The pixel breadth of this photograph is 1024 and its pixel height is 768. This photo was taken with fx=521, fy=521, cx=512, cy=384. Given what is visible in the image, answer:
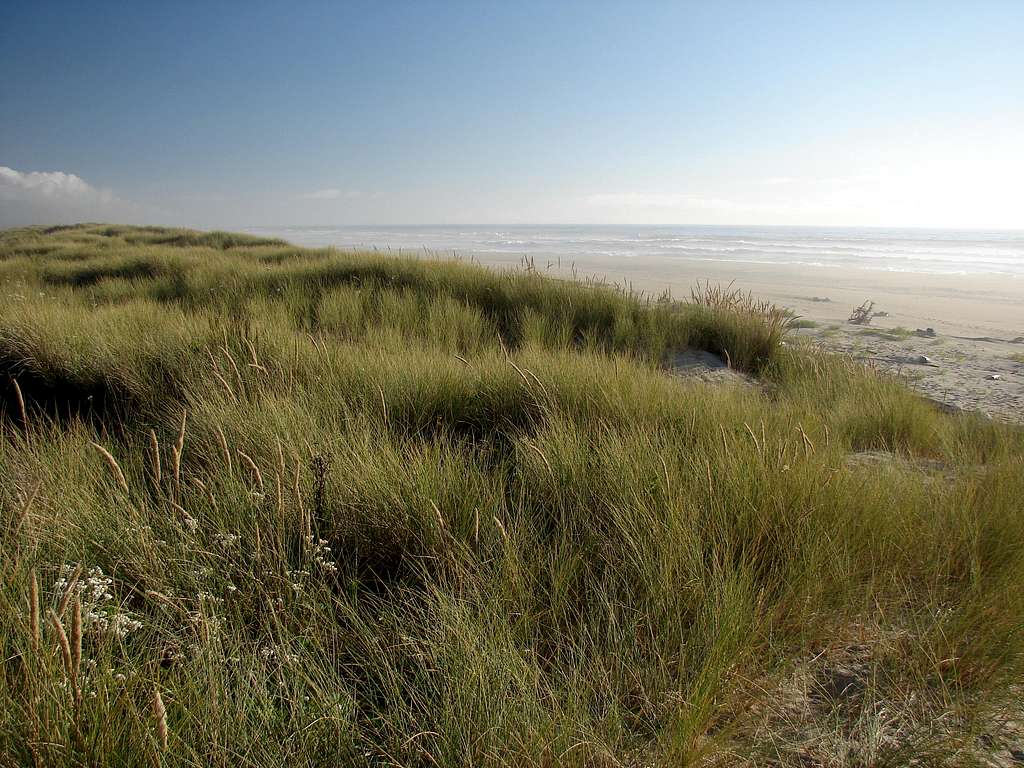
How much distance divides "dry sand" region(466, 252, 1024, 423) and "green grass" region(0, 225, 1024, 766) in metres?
2.18

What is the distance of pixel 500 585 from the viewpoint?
136cm

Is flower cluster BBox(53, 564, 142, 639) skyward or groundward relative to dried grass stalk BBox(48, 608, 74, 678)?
groundward

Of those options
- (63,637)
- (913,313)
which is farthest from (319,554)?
(913,313)

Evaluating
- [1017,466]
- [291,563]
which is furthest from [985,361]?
[291,563]

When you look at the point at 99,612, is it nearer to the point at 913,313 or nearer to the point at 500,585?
the point at 500,585

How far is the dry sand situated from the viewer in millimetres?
4715

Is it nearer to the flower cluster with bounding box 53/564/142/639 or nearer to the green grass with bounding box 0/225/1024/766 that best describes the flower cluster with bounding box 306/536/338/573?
the green grass with bounding box 0/225/1024/766

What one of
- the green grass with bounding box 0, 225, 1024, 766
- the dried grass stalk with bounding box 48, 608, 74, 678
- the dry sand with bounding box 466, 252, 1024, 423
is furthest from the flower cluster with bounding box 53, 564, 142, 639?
the dry sand with bounding box 466, 252, 1024, 423

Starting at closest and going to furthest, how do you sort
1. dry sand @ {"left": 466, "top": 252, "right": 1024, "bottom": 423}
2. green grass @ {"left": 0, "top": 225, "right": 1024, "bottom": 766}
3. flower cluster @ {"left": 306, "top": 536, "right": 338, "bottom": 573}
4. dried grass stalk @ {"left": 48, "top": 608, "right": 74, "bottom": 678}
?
dried grass stalk @ {"left": 48, "top": 608, "right": 74, "bottom": 678} → green grass @ {"left": 0, "top": 225, "right": 1024, "bottom": 766} → flower cluster @ {"left": 306, "top": 536, "right": 338, "bottom": 573} → dry sand @ {"left": 466, "top": 252, "right": 1024, "bottom": 423}

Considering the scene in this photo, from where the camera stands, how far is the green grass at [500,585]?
1.02m

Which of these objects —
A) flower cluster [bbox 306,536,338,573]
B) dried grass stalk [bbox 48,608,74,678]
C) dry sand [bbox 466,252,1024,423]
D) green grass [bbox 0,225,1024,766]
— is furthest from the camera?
dry sand [bbox 466,252,1024,423]

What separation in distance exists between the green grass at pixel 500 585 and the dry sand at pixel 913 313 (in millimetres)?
2179

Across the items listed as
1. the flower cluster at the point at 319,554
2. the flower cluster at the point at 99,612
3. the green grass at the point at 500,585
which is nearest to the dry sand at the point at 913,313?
the green grass at the point at 500,585

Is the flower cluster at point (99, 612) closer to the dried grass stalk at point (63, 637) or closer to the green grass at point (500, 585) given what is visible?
the green grass at point (500, 585)
